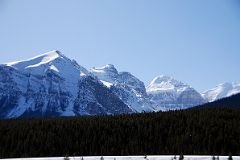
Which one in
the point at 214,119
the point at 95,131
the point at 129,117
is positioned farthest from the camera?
the point at 129,117

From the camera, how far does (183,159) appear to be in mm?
63344

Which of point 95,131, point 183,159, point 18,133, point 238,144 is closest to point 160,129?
point 95,131

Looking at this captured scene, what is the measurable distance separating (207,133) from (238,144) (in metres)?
12.2

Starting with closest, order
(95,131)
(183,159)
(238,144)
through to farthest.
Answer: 1. (183,159)
2. (238,144)
3. (95,131)

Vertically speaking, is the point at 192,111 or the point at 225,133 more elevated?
the point at 192,111

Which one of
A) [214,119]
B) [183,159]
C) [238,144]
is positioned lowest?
[183,159]

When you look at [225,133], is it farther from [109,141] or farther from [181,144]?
[109,141]

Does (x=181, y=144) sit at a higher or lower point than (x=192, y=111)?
lower

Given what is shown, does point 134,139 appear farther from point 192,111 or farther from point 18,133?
point 18,133

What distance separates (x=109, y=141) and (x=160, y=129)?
1304 centimetres

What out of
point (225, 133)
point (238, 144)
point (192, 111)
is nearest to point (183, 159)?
point (238, 144)

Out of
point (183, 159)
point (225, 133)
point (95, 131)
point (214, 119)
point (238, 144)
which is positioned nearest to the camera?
point (183, 159)

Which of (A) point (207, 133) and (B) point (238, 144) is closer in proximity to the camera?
(B) point (238, 144)

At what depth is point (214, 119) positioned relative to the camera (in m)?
136
